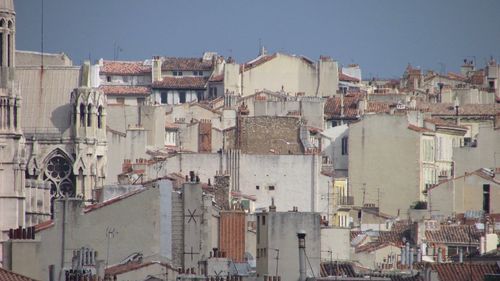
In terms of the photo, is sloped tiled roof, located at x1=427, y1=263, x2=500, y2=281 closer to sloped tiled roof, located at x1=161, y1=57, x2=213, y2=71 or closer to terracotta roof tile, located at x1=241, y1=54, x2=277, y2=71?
terracotta roof tile, located at x1=241, y1=54, x2=277, y2=71

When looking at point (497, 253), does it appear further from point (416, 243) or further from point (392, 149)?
point (392, 149)

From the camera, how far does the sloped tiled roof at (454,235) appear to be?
9900 centimetres

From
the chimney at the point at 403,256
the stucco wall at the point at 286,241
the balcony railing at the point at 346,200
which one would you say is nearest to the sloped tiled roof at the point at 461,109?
the balcony railing at the point at 346,200

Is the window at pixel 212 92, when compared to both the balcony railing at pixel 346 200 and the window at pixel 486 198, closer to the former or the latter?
the balcony railing at pixel 346 200

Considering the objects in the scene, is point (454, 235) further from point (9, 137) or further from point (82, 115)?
point (82, 115)

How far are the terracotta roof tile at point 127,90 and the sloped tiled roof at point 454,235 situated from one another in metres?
58.3

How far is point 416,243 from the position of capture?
98.9 metres

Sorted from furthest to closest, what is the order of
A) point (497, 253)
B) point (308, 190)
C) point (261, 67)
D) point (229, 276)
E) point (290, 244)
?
point (261, 67), point (308, 190), point (497, 253), point (290, 244), point (229, 276)

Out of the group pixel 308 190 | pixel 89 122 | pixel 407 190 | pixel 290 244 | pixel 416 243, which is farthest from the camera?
pixel 407 190

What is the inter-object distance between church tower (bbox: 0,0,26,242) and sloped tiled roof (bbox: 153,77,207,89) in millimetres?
47208

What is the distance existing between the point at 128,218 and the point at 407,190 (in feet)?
179

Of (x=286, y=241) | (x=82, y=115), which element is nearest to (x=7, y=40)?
(x=82, y=115)

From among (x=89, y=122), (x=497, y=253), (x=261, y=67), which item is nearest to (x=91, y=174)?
(x=89, y=122)

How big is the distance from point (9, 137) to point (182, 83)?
178 feet
